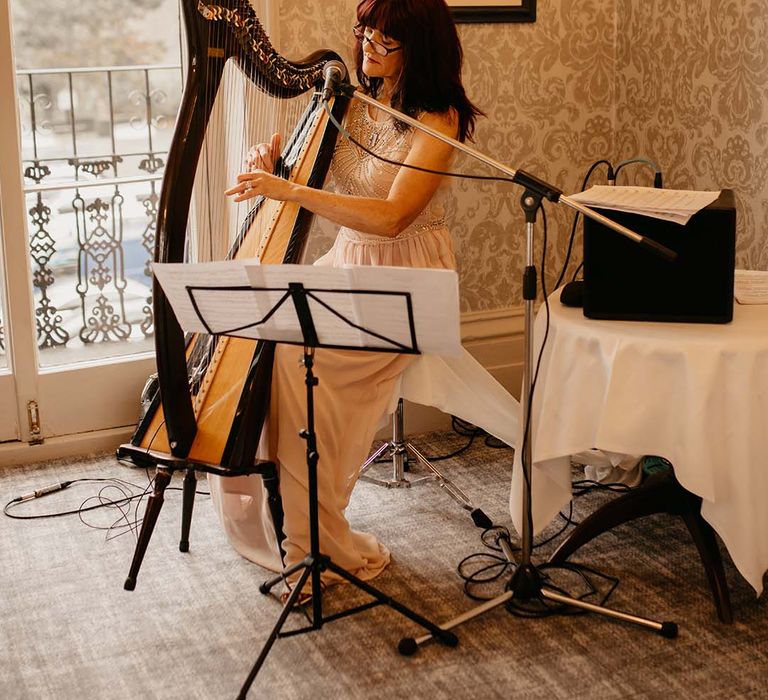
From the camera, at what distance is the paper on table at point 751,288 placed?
2.55m

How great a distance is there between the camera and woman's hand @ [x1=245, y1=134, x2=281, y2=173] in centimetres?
265

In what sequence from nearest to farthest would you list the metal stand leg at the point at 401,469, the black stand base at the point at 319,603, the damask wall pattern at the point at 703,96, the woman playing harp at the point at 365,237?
the black stand base at the point at 319,603, the woman playing harp at the point at 365,237, the metal stand leg at the point at 401,469, the damask wall pattern at the point at 703,96

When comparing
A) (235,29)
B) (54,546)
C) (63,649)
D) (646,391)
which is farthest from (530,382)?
(54,546)

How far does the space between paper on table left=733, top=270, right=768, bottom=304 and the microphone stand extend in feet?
1.35

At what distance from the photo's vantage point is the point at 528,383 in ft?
7.65

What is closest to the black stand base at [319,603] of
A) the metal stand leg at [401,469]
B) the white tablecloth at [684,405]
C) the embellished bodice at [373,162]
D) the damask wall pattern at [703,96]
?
the white tablecloth at [684,405]

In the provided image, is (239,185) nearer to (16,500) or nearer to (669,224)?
(669,224)

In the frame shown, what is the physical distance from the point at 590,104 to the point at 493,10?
486 mm

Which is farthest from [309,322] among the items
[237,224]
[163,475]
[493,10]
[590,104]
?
[590,104]

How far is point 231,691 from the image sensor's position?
2186 mm

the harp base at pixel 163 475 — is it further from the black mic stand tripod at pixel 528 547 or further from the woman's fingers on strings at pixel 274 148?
the woman's fingers on strings at pixel 274 148

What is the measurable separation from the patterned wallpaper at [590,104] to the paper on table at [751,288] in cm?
66

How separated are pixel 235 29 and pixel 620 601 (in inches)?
59.1

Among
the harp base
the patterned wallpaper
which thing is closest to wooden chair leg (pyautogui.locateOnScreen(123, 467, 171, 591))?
the harp base
